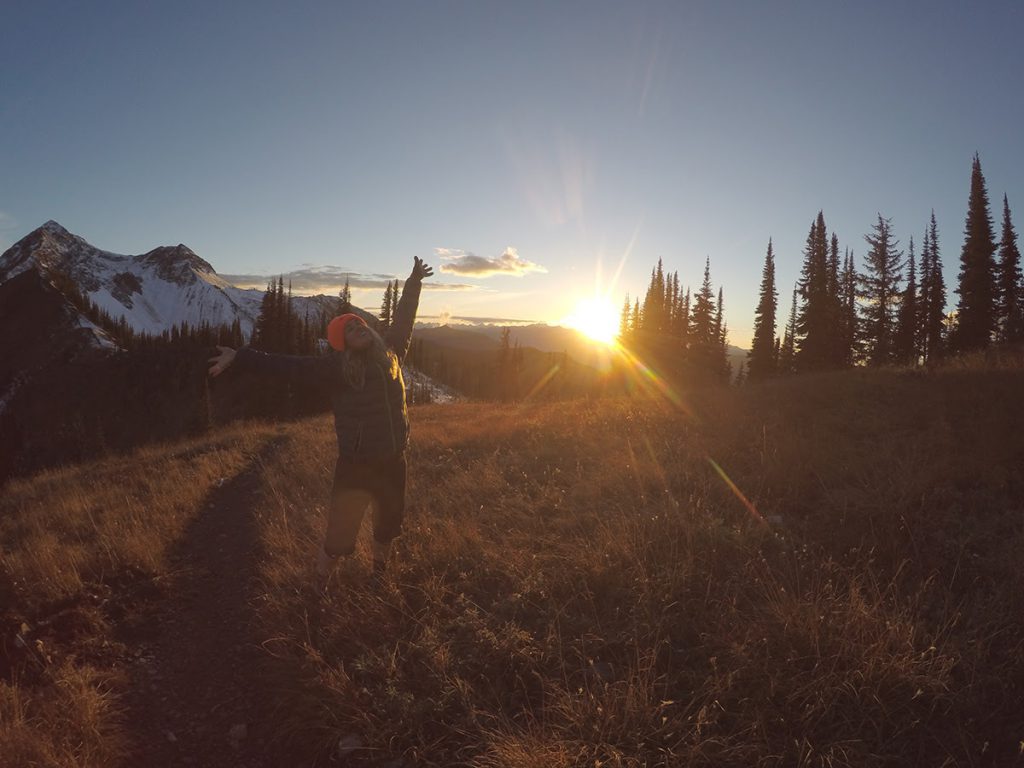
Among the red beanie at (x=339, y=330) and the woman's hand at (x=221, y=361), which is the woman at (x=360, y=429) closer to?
the red beanie at (x=339, y=330)

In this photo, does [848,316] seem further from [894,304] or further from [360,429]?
[360,429]

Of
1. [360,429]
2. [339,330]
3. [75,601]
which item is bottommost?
[75,601]

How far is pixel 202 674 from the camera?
4062 millimetres

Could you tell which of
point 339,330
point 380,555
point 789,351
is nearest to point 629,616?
point 380,555

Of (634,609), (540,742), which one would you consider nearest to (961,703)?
(634,609)

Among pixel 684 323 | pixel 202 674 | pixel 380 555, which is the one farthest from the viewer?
→ pixel 684 323

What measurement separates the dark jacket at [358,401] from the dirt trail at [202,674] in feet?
5.98

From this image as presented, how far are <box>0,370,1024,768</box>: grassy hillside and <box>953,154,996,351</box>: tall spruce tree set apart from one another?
32.7m

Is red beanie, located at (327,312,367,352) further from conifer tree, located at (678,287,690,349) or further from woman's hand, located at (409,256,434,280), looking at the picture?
conifer tree, located at (678,287,690,349)

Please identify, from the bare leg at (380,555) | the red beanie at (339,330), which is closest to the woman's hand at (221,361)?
the red beanie at (339,330)

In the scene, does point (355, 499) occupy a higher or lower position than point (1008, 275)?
lower

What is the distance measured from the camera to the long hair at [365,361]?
4.32 metres

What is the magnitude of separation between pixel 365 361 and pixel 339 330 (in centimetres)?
33

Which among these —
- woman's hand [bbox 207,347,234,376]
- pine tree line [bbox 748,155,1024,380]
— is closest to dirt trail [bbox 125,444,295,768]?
woman's hand [bbox 207,347,234,376]
